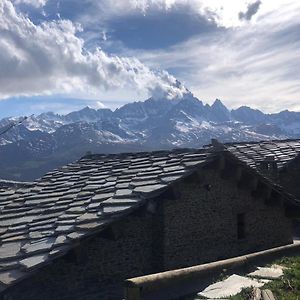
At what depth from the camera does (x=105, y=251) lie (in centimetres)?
1245

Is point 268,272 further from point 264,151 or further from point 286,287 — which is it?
point 264,151

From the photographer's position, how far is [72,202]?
13945mm

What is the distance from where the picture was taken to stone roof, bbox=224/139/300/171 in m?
28.3

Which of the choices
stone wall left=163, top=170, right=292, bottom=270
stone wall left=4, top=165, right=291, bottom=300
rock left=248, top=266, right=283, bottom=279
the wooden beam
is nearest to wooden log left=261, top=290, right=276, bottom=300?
rock left=248, top=266, right=283, bottom=279

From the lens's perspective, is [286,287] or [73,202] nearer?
[286,287]

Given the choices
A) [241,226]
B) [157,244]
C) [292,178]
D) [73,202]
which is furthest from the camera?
[292,178]

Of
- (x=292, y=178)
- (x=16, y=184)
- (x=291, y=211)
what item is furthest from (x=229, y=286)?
(x=292, y=178)

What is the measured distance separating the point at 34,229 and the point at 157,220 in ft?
11.2

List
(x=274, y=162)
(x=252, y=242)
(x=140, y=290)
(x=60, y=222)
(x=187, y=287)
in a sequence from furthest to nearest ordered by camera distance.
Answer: (x=274, y=162) → (x=252, y=242) → (x=60, y=222) → (x=187, y=287) → (x=140, y=290)

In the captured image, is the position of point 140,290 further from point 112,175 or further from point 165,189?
point 112,175

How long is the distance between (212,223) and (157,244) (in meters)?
2.25

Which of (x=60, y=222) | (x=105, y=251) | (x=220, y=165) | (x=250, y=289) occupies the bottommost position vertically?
(x=250, y=289)

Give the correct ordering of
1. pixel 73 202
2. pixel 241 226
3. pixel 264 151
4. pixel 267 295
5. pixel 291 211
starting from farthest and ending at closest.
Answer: pixel 264 151, pixel 291 211, pixel 241 226, pixel 73 202, pixel 267 295

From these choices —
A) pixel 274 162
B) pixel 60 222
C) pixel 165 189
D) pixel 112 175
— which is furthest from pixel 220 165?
pixel 274 162
